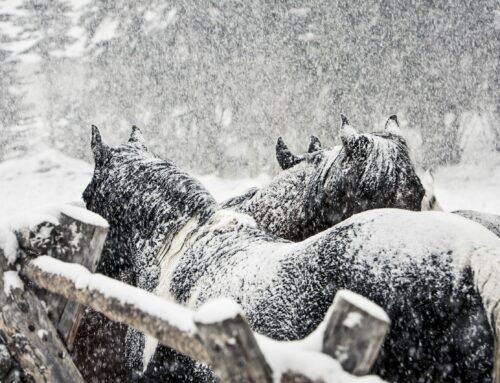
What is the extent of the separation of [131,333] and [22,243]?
1.34 metres

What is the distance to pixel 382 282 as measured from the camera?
5.80 ft

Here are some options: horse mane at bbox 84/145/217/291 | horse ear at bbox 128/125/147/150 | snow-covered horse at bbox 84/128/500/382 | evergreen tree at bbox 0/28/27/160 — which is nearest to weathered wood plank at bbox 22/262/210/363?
snow-covered horse at bbox 84/128/500/382

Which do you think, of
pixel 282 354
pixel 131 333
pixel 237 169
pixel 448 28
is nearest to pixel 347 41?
pixel 448 28

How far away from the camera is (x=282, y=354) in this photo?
3.28 feet

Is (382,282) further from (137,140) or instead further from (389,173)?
(137,140)

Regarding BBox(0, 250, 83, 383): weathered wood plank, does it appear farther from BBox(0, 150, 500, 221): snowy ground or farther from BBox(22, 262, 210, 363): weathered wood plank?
BBox(0, 150, 500, 221): snowy ground

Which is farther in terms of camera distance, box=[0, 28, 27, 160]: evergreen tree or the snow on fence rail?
box=[0, 28, 27, 160]: evergreen tree

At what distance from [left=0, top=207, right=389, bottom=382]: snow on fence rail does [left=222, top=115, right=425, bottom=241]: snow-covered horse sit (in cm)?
217

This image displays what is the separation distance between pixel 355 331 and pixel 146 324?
587 mm

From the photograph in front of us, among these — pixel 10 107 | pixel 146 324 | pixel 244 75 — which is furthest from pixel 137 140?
pixel 10 107

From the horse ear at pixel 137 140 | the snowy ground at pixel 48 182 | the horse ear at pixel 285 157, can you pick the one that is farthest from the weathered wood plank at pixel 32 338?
the snowy ground at pixel 48 182

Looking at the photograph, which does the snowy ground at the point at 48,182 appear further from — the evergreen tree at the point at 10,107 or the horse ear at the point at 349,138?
the horse ear at the point at 349,138

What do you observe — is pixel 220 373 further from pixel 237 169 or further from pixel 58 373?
pixel 237 169

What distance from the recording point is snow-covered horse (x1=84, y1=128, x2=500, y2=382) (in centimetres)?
167
